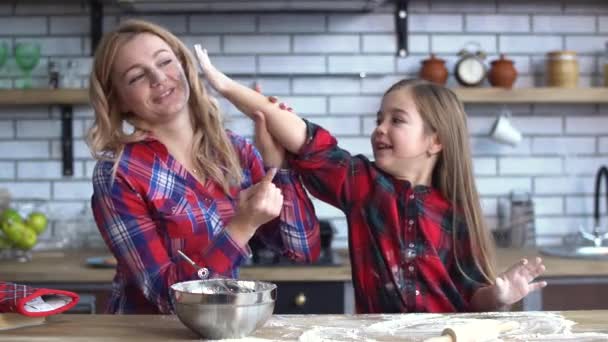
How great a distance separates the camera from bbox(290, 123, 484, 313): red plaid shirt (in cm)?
210

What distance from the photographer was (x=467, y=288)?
2100 mm

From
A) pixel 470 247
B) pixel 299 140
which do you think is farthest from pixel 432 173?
pixel 299 140

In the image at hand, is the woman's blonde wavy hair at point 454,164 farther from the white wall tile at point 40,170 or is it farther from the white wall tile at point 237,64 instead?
the white wall tile at point 40,170

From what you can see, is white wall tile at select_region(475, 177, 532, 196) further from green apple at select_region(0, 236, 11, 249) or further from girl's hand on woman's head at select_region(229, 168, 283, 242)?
girl's hand on woman's head at select_region(229, 168, 283, 242)

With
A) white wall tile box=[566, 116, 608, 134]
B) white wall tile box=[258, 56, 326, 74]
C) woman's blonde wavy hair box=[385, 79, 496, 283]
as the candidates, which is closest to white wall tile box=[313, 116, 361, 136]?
white wall tile box=[258, 56, 326, 74]

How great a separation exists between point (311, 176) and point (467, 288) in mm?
464

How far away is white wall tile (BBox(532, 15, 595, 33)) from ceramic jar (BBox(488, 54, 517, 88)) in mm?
314

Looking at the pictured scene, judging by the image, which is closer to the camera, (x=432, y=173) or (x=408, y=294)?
(x=408, y=294)

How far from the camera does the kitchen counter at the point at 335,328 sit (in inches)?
Answer: 63.7

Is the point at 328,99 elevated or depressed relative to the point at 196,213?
elevated

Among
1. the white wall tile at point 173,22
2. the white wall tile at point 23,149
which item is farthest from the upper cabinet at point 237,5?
the white wall tile at point 23,149

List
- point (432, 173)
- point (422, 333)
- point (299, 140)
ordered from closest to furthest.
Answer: point (422, 333) → point (299, 140) → point (432, 173)

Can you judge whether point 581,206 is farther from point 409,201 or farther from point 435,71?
point 409,201

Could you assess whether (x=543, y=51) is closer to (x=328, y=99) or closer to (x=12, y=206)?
(x=328, y=99)
